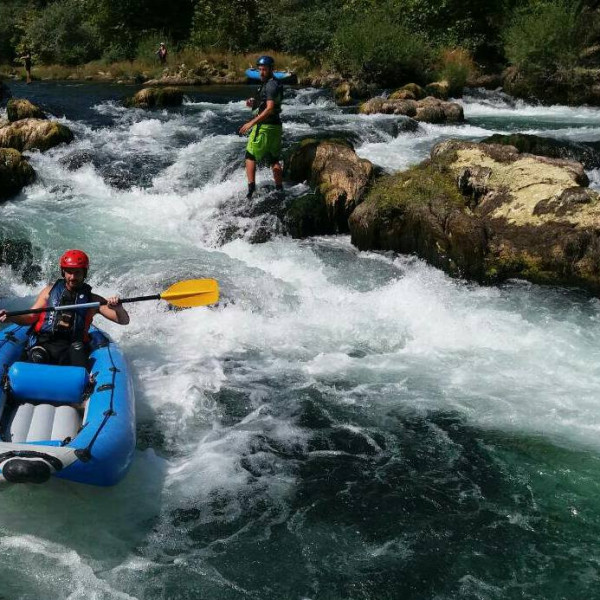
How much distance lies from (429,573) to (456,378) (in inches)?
73.6

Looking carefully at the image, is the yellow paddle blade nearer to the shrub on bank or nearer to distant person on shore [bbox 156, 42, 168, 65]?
the shrub on bank

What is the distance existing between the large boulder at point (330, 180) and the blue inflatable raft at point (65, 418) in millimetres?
3297

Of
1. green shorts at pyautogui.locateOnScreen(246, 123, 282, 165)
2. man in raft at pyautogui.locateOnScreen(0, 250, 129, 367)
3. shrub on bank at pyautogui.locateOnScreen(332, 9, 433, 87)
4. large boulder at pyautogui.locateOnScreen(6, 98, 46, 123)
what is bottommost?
man in raft at pyautogui.locateOnScreen(0, 250, 129, 367)

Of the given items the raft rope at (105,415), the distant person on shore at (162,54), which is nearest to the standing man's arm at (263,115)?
the raft rope at (105,415)

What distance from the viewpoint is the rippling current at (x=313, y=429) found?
9.98 feet

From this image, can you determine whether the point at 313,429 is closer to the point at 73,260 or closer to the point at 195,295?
the point at 195,295

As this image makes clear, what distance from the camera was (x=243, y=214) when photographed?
7.27m

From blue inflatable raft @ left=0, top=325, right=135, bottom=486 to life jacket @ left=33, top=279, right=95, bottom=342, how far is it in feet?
0.61

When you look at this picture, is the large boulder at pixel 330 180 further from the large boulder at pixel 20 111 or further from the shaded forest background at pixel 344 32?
the shaded forest background at pixel 344 32

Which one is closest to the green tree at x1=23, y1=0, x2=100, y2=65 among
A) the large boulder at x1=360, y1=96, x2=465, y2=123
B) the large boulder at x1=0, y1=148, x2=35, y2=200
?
the large boulder at x1=360, y1=96, x2=465, y2=123

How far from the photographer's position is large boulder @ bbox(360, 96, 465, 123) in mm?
11344

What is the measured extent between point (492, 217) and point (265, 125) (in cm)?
263

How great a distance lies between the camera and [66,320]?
421 centimetres

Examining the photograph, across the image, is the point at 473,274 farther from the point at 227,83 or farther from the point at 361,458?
the point at 227,83
